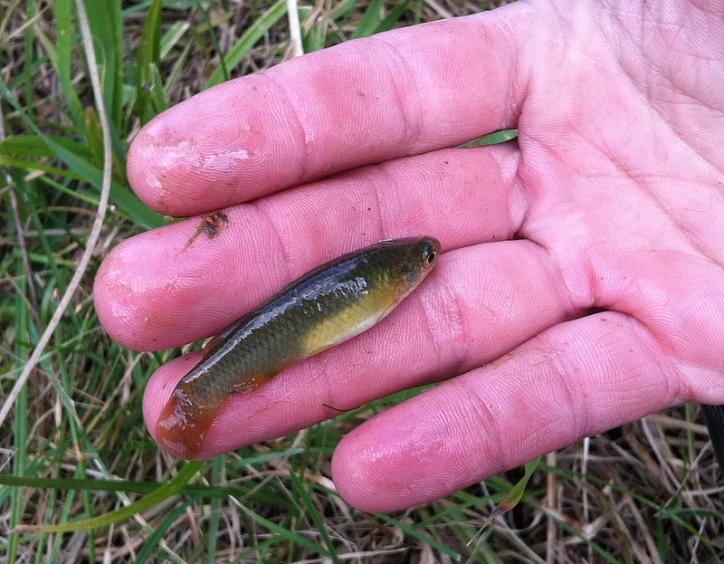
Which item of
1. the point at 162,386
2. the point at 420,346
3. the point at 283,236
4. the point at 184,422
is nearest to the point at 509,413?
the point at 420,346

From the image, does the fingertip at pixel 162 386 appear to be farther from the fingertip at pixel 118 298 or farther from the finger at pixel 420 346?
the fingertip at pixel 118 298

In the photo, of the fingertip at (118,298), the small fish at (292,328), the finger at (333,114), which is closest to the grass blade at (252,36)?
the finger at (333,114)

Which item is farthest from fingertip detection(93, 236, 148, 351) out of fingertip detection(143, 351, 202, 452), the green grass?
the green grass

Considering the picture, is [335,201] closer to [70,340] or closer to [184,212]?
[184,212]

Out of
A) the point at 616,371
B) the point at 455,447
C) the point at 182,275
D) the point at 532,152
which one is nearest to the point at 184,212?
the point at 182,275

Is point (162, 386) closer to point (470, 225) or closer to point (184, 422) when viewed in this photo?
point (184, 422)

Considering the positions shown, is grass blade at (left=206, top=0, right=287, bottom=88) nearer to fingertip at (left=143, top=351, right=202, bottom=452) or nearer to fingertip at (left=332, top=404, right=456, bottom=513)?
fingertip at (left=143, top=351, right=202, bottom=452)
